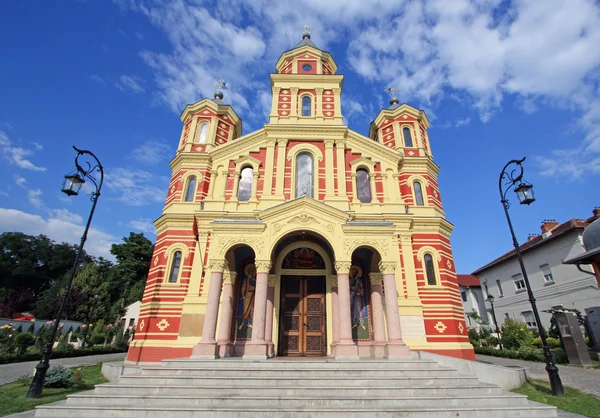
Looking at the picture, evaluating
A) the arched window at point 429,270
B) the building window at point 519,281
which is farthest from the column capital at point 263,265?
the building window at point 519,281

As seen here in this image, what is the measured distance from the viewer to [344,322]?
12.2 meters

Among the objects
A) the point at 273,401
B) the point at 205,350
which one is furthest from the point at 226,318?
the point at 273,401

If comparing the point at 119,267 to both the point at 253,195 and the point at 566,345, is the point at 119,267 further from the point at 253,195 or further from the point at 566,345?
the point at 566,345

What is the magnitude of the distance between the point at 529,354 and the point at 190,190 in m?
22.8

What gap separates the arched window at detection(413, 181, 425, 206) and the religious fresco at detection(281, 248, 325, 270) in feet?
23.5

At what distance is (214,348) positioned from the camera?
1179cm

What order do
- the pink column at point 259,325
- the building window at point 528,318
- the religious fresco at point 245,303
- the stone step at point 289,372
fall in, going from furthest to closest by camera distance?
the building window at point 528,318
the religious fresco at point 245,303
the pink column at point 259,325
the stone step at point 289,372

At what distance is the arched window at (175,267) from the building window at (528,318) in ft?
93.6

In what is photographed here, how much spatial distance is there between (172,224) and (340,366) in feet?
40.4

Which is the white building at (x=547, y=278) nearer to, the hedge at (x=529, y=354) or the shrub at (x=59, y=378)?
the hedge at (x=529, y=354)

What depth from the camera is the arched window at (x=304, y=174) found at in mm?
17147

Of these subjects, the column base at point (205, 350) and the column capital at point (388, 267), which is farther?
the column capital at point (388, 267)

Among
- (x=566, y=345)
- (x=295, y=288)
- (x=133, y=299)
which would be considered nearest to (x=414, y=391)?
(x=295, y=288)

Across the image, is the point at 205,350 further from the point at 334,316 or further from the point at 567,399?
the point at 567,399
